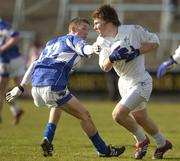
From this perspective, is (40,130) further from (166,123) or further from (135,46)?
(135,46)

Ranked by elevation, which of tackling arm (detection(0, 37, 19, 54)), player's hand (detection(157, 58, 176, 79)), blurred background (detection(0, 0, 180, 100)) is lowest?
blurred background (detection(0, 0, 180, 100))

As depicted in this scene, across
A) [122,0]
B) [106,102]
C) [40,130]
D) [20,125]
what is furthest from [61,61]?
[122,0]

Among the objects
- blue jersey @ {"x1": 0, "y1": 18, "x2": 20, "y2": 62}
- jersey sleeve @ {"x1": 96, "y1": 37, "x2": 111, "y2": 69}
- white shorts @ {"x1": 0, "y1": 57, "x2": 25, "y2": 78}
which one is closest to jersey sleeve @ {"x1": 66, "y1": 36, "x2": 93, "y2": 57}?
jersey sleeve @ {"x1": 96, "y1": 37, "x2": 111, "y2": 69}

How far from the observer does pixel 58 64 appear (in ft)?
34.0

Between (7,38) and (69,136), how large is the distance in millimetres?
3884

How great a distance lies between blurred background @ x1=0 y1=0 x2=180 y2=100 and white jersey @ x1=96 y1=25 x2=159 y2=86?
17.3m

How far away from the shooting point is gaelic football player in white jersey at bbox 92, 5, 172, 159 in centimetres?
984

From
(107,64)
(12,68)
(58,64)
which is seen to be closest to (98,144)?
(58,64)

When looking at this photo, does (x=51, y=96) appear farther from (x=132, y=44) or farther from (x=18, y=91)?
(x=132, y=44)

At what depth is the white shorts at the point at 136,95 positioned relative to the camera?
10070mm

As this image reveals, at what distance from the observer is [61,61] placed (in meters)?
10.4

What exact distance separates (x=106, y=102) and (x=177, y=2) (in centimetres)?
831

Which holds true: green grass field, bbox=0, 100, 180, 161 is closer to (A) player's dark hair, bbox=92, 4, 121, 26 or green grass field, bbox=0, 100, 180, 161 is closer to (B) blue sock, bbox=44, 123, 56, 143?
(B) blue sock, bbox=44, 123, 56, 143

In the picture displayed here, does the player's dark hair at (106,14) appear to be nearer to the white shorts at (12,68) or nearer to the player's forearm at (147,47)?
the player's forearm at (147,47)
